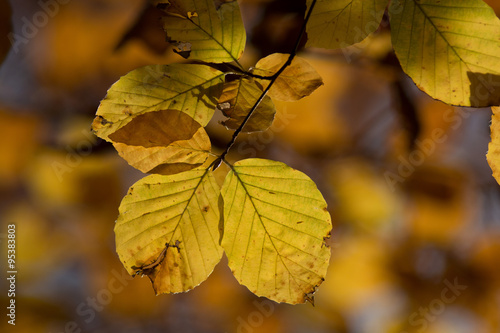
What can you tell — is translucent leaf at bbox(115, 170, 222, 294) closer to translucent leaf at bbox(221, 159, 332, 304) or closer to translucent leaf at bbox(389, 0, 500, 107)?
translucent leaf at bbox(221, 159, 332, 304)

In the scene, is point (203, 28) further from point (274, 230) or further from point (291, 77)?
point (274, 230)

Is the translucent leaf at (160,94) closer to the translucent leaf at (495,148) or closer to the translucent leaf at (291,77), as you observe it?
the translucent leaf at (291,77)

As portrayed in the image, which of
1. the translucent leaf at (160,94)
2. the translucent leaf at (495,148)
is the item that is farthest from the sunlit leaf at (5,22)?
the translucent leaf at (495,148)

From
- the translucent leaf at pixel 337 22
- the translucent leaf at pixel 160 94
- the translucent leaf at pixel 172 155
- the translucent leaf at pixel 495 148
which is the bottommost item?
the translucent leaf at pixel 495 148

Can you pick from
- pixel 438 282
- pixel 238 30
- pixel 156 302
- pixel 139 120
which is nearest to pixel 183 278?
pixel 139 120

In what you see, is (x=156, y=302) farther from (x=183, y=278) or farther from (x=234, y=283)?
(x=183, y=278)

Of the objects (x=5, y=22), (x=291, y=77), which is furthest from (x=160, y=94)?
(x=5, y=22)

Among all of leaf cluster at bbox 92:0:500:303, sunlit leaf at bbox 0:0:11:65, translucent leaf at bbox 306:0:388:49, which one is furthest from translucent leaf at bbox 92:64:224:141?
sunlit leaf at bbox 0:0:11:65
